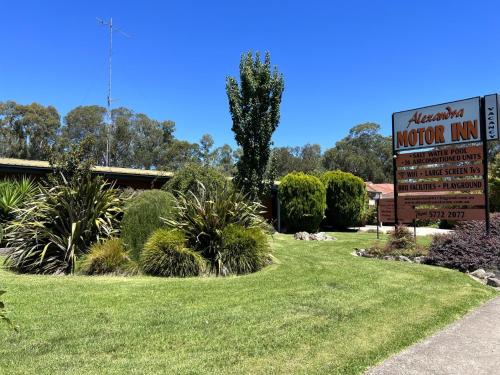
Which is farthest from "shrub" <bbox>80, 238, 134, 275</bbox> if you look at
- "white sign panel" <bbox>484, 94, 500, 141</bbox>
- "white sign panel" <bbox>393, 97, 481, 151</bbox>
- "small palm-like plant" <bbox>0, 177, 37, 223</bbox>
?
"white sign panel" <bbox>484, 94, 500, 141</bbox>

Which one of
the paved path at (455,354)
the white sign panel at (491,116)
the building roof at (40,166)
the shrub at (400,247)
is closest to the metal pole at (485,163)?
the white sign panel at (491,116)

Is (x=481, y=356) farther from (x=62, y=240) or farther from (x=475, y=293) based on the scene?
(x=62, y=240)

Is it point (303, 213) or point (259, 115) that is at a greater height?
point (259, 115)

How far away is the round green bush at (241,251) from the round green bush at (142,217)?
1659 mm

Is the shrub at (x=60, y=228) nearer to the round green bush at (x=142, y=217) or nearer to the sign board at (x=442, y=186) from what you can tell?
the round green bush at (x=142, y=217)

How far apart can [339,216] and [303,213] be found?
131 inches

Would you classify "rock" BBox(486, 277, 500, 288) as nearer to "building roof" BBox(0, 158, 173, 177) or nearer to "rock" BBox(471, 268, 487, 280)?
"rock" BBox(471, 268, 487, 280)

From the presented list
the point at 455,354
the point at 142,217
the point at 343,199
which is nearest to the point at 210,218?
the point at 142,217

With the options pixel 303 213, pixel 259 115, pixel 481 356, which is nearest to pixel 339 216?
pixel 303 213

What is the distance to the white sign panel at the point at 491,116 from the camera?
11.9 meters

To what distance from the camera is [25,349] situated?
4.67 meters

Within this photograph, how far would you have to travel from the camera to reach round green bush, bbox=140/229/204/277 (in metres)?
9.26

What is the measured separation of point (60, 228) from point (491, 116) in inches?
433

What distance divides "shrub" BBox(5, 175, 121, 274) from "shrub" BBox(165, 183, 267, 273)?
1.74 meters
